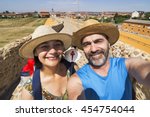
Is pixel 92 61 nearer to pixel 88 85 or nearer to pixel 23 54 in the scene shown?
pixel 88 85

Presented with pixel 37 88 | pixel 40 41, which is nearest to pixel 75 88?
pixel 37 88

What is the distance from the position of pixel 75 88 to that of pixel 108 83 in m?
0.17

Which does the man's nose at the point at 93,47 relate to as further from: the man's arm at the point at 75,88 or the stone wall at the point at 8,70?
the stone wall at the point at 8,70

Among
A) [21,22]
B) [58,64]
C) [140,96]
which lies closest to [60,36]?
[58,64]

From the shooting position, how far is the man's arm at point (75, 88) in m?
1.54

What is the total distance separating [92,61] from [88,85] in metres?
0.15

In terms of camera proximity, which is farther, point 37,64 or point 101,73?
point 37,64

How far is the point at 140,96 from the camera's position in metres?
3.67

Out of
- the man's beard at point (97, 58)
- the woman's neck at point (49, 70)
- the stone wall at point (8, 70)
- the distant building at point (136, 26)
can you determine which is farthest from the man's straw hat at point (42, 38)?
the distant building at point (136, 26)

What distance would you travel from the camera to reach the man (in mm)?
1536

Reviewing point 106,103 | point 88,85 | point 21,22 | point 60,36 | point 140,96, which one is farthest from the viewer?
point 21,22

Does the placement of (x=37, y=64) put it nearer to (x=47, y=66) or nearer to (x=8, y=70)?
(x=47, y=66)

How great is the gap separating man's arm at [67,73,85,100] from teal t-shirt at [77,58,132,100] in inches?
0.8

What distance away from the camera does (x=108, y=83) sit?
1.54m
